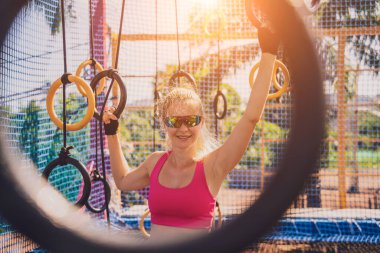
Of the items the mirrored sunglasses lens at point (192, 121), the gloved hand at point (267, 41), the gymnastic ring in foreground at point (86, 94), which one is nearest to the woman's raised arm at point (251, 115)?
the gloved hand at point (267, 41)

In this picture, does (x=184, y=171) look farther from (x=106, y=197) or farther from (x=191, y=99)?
(x=106, y=197)

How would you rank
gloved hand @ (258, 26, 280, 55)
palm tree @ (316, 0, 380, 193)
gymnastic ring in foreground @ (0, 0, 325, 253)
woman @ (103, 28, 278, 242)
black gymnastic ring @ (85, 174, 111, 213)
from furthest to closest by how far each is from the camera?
palm tree @ (316, 0, 380, 193) < black gymnastic ring @ (85, 174, 111, 213) < woman @ (103, 28, 278, 242) < gloved hand @ (258, 26, 280, 55) < gymnastic ring in foreground @ (0, 0, 325, 253)

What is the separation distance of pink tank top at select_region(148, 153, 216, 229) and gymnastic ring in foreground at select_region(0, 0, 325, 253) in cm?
75

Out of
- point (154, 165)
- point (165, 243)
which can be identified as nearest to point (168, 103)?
point (154, 165)

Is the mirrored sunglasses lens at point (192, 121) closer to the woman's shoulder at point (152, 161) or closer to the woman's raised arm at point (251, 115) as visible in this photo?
the woman's raised arm at point (251, 115)

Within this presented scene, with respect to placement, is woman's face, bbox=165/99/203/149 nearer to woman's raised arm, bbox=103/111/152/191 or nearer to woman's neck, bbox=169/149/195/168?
woman's neck, bbox=169/149/195/168

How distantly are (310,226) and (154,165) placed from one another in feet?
11.0

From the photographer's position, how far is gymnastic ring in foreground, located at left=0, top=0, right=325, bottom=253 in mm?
653

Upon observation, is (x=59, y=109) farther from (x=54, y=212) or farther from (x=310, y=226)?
(x=54, y=212)

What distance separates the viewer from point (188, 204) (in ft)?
4.95

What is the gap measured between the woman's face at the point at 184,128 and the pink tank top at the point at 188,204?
0.09 meters

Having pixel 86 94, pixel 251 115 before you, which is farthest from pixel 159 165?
Result: pixel 251 115

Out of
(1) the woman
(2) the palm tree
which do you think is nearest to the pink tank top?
(1) the woman

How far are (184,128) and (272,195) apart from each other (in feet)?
2.93
